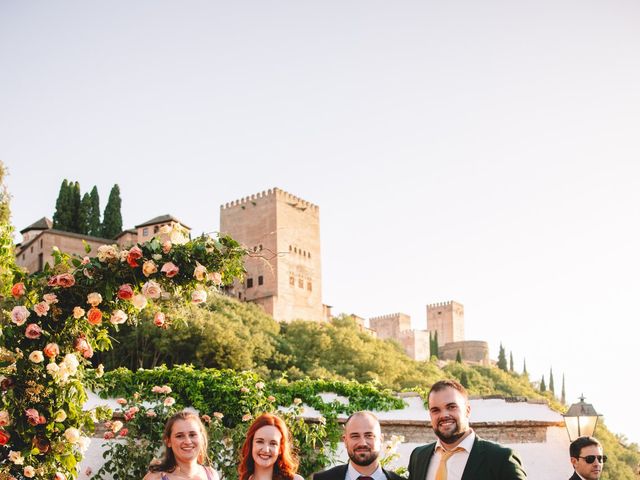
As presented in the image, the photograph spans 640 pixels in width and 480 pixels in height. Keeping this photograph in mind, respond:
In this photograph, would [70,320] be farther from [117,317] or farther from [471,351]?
[471,351]

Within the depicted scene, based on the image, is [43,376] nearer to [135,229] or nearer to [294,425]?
[294,425]

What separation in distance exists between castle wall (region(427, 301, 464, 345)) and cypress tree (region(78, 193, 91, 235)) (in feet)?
149

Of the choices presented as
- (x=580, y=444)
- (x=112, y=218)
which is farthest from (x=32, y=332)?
(x=112, y=218)

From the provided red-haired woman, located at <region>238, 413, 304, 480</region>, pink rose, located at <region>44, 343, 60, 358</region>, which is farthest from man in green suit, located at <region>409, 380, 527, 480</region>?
pink rose, located at <region>44, 343, 60, 358</region>

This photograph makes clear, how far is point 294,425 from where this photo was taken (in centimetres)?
848

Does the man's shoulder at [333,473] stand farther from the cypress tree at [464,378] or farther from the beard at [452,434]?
the cypress tree at [464,378]

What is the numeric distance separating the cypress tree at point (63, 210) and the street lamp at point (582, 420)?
115 feet

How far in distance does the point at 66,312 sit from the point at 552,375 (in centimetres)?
6430

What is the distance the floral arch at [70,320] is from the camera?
4.42 meters

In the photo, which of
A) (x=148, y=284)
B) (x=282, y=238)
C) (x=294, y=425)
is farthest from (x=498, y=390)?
(x=148, y=284)

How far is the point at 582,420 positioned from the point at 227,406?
163 inches

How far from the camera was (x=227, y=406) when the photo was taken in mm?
8711

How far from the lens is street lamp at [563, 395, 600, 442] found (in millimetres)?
7523

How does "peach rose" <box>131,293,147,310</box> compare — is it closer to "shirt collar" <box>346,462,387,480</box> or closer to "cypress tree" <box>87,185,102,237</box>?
"shirt collar" <box>346,462,387,480</box>
